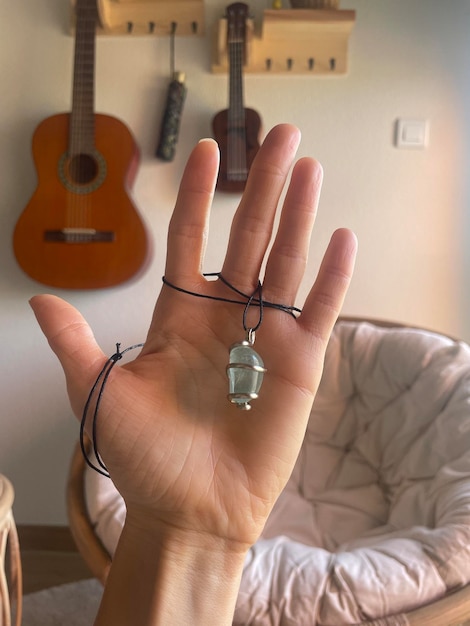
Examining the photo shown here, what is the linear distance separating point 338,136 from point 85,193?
865 mm

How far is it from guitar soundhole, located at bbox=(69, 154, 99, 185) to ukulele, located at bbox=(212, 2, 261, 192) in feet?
1.37

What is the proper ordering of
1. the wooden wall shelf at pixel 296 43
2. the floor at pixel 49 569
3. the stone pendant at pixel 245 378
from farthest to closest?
the floor at pixel 49 569
the wooden wall shelf at pixel 296 43
the stone pendant at pixel 245 378

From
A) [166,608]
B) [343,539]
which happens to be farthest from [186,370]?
[343,539]

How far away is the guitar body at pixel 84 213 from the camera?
5.41ft

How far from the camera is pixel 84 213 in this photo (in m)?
1.65

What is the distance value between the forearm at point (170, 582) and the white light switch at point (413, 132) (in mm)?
1550

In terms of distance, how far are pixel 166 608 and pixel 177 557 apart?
52 mm

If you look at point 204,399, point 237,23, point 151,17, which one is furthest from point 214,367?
point 151,17

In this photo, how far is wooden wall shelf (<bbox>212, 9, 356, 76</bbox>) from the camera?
62.1 inches

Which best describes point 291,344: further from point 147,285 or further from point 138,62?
point 138,62

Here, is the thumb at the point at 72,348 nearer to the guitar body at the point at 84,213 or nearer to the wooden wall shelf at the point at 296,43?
the guitar body at the point at 84,213

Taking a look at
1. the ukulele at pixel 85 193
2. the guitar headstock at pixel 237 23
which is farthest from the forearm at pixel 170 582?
the guitar headstock at pixel 237 23

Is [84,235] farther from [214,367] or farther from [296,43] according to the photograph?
[214,367]

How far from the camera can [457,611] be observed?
0.89m
